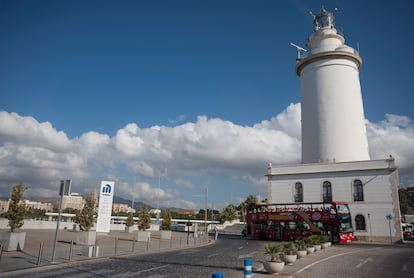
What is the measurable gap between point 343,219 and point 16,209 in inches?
1103

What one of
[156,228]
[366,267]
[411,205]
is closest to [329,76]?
[366,267]

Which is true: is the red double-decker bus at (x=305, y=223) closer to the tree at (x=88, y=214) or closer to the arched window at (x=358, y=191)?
the arched window at (x=358, y=191)

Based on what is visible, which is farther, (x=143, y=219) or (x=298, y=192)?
(x=298, y=192)

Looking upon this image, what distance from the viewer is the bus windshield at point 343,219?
1250 inches

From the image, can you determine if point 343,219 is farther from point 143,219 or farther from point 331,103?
point 143,219

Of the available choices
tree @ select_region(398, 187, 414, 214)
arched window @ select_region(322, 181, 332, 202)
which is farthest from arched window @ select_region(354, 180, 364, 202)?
tree @ select_region(398, 187, 414, 214)

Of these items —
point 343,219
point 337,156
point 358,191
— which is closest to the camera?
point 343,219

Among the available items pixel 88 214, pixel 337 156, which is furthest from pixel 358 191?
pixel 88 214

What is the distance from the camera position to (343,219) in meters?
32.2

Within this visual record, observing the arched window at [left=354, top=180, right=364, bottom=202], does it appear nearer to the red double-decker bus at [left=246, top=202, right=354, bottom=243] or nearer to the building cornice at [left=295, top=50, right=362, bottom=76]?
the red double-decker bus at [left=246, top=202, right=354, bottom=243]

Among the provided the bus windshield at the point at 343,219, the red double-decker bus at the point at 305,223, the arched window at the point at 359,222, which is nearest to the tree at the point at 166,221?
the red double-decker bus at the point at 305,223

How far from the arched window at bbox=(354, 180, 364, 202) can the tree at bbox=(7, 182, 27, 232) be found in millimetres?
34997

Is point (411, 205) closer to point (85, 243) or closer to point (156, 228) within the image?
point (156, 228)

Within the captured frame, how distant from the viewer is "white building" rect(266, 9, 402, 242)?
3769cm
